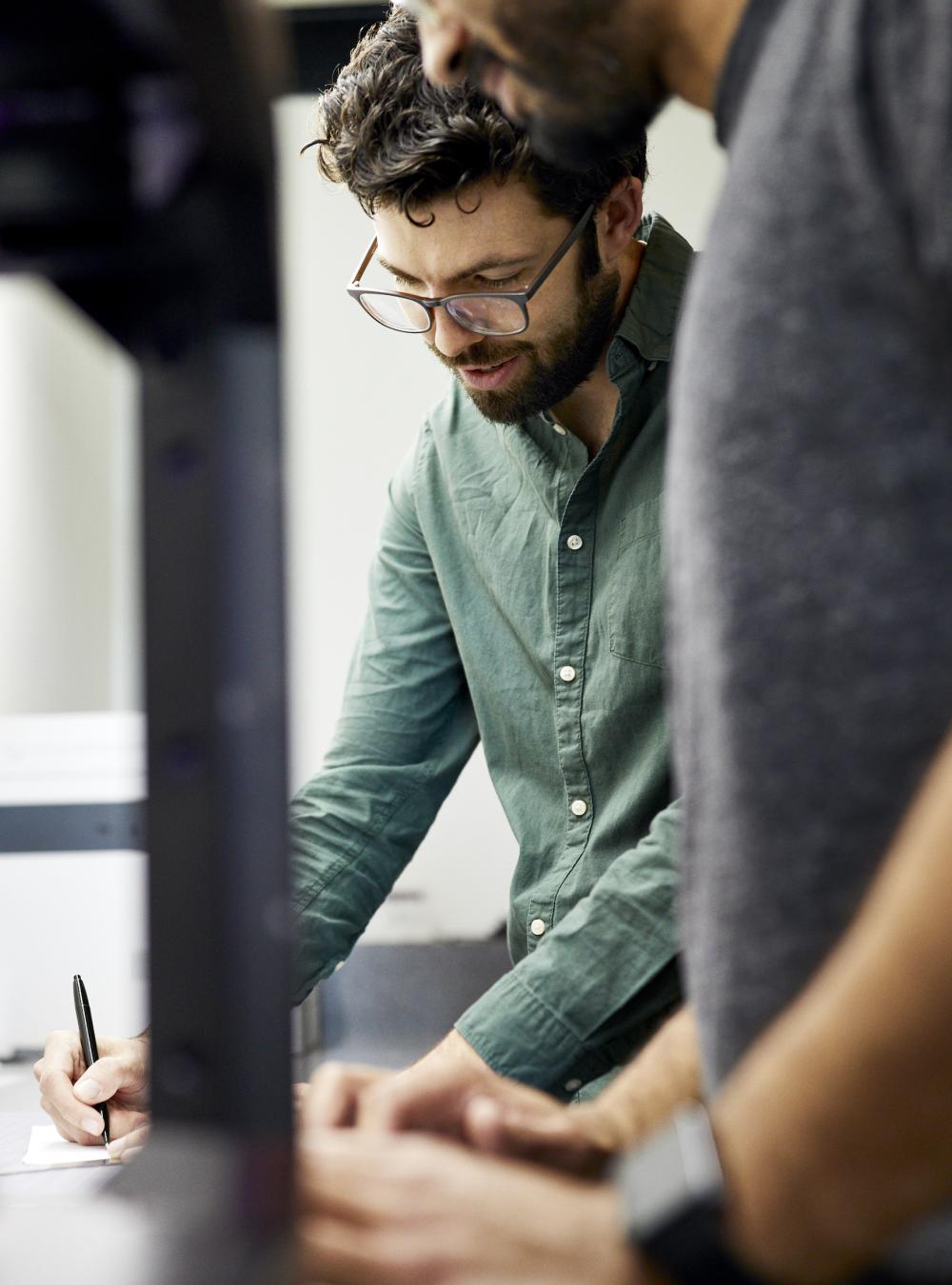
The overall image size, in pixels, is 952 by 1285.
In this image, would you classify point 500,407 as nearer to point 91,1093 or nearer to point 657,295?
point 657,295

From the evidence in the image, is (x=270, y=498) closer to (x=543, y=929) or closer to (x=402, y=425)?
(x=543, y=929)

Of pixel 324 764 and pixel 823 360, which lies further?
pixel 324 764

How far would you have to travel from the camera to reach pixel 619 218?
4.22 feet

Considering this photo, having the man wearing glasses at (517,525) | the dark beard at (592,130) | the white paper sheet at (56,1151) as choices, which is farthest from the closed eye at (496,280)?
the white paper sheet at (56,1151)

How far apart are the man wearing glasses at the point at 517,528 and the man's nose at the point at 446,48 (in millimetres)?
483

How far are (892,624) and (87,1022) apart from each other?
0.87m

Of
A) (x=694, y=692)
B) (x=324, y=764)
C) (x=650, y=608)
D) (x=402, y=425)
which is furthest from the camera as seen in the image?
(x=402, y=425)

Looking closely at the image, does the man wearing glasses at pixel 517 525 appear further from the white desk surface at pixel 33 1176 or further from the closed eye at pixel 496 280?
the white desk surface at pixel 33 1176

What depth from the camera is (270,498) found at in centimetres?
36

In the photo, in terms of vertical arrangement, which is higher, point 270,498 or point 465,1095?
point 270,498

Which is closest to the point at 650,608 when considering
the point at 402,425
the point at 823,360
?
the point at 823,360

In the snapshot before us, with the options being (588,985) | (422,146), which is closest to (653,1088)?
(588,985)

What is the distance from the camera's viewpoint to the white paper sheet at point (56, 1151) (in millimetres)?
844

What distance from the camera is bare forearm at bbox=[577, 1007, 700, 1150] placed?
0.62 m
